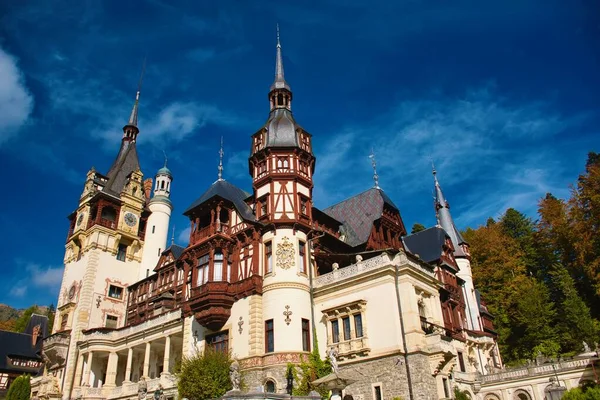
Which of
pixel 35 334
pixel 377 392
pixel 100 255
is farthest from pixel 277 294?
pixel 35 334

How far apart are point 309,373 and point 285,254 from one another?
756 cm

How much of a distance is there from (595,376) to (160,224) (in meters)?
44.0

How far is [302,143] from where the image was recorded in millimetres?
37156

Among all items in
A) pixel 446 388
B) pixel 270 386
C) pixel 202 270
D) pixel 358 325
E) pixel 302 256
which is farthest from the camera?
pixel 202 270

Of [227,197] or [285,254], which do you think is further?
[227,197]

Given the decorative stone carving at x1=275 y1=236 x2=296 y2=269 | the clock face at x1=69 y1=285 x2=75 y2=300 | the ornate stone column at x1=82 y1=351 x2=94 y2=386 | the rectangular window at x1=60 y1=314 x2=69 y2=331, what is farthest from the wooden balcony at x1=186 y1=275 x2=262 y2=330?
the clock face at x1=69 y1=285 x2=75 y2=300

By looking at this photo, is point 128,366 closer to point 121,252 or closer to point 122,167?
point 121,252

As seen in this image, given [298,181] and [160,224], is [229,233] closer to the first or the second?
[298,181]

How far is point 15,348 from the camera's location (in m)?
61.7

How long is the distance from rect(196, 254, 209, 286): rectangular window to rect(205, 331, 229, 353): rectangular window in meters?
3.60

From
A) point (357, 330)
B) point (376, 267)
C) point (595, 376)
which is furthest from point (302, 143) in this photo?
point (595, 376)

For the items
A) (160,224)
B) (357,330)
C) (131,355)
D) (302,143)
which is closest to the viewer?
(357,330)

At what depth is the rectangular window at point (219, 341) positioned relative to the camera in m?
31.8

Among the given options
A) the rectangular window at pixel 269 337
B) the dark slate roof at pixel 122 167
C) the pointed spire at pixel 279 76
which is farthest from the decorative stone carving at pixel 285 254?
the dark slate roof at pixel 122 167
